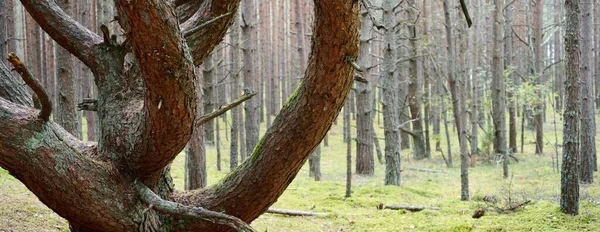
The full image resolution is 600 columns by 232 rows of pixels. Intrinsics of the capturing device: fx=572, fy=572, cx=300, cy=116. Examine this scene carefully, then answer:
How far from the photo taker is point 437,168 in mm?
19703

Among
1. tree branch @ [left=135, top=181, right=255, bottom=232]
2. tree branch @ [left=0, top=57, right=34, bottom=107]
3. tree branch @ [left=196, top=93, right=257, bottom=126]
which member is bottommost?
tree branch @ [left=135, top=181, right=255, bottom=232]

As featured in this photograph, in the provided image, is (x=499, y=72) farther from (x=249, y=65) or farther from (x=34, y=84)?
(x=34, y=84)

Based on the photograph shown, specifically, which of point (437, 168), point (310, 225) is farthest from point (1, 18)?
point (437, 168)

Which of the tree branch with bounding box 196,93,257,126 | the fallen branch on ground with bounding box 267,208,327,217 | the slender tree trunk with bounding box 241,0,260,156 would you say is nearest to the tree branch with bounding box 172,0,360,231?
the tree branch with bounding box 196,93,257,126

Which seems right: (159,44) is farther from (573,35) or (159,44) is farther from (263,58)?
(263,58)

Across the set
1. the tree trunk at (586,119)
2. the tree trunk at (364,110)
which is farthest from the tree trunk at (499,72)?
the tree trunk at (364,110)

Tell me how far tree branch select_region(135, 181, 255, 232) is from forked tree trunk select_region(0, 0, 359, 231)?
0.04 ft

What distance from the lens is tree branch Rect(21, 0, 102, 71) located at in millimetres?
4543

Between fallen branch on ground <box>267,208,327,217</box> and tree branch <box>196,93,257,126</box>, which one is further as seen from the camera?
fallen branch on ground <box>267,208,327,217</box>

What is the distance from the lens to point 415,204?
11125mm

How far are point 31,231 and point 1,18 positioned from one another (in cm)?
657

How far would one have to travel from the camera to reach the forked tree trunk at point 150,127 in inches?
138

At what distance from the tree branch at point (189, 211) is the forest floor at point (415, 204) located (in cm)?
278

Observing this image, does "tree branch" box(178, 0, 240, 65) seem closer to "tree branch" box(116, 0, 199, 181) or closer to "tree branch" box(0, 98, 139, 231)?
"tree branch" box(116, 0, 199, 181)
